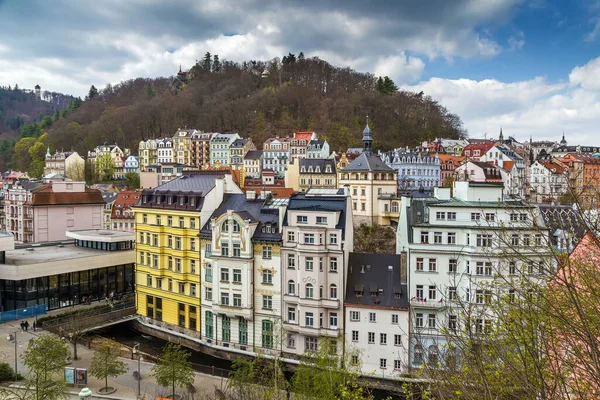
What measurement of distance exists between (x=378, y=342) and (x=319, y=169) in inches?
1992

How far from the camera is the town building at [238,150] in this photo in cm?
10875

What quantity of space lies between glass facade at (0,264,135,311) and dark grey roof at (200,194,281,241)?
14774mm

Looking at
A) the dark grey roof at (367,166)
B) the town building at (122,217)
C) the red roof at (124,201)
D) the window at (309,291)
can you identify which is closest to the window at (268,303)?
the window at (309,291)

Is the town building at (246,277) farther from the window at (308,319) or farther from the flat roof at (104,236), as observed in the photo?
the flat roof at (104,236)

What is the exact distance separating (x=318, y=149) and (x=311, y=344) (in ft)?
237

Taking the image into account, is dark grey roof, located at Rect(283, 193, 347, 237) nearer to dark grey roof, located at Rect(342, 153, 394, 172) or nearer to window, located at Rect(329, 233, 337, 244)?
window, located at Rect(329, 233, 337, 244)

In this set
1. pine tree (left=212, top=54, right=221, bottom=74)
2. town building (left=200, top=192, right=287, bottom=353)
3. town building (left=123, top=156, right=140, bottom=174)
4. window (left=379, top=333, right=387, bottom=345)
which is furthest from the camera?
pine tree (left=212, top=54, right=221, bottom=74)

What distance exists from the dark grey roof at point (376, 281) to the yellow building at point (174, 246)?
1202 centimetres

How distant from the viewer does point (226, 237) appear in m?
34.9

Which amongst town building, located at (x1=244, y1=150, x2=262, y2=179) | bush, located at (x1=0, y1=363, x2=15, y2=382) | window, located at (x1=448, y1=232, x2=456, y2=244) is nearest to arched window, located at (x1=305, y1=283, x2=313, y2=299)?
window, located at (x1=448, y1=232, x2=456, y2=244)

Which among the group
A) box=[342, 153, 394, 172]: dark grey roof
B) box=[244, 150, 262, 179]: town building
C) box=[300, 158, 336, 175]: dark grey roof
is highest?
box=[244, 150, 262, 179]: town building

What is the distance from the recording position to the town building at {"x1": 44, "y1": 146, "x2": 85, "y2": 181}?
108875 mm

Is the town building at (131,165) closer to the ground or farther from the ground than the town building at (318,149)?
closer to the ground

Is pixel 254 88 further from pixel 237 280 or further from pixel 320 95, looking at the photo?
pixel 237 280
